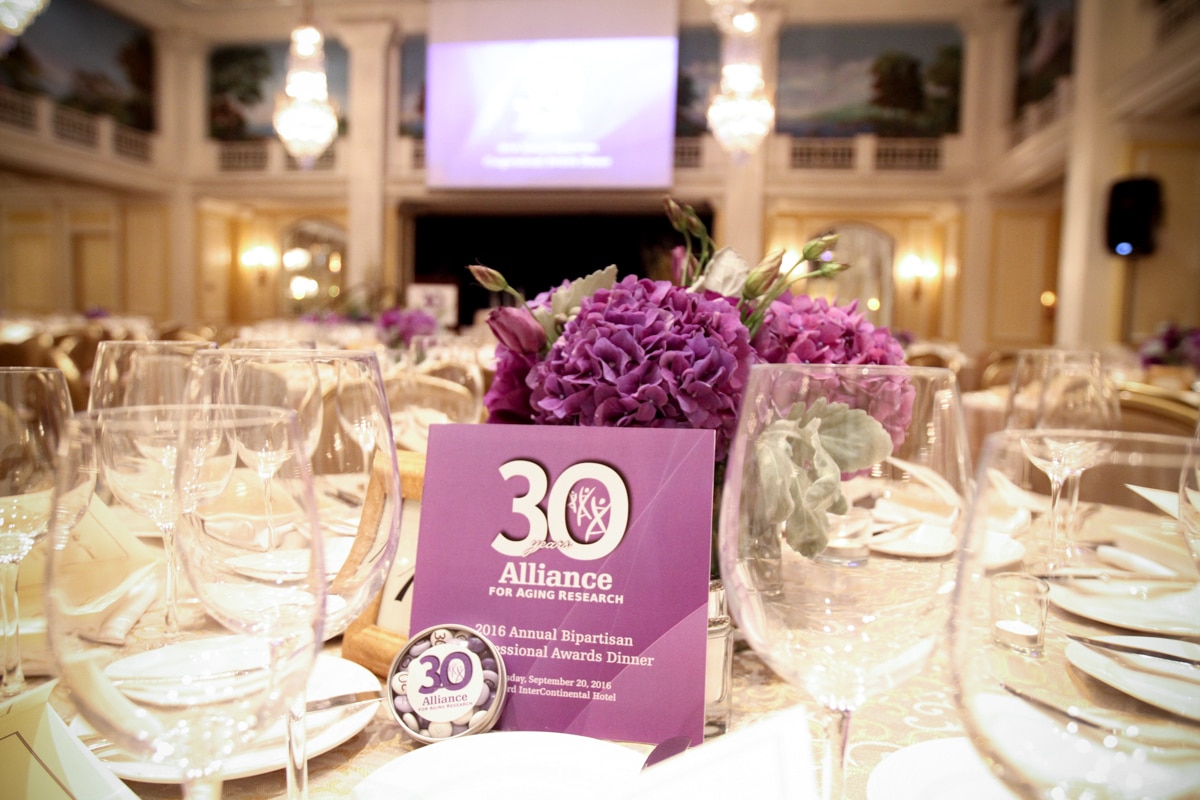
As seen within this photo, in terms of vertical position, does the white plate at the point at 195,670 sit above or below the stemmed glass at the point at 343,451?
below

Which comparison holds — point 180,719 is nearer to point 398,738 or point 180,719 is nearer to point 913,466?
point 398,738

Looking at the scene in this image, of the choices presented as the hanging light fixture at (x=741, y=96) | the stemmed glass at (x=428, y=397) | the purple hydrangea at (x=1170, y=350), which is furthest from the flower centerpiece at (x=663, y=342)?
the hanging light fixture at (x=741, y=96)

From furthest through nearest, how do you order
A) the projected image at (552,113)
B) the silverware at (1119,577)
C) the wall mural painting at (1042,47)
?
the projected image at (552,113) < the wall mural painting at (1042,47) < the silverware at (1119,577)

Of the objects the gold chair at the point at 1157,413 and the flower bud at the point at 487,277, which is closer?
the flower bud at the point at 487,277

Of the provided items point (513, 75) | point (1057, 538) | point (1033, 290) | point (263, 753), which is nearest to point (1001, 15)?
point (1033, 290)

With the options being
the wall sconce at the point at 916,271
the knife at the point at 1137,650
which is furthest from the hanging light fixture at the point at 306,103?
the wall sconce at the point at 916,271

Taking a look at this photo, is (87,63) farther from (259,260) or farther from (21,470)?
(21,470)

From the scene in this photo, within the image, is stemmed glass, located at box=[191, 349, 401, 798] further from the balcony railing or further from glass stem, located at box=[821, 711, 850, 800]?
the balcony railing

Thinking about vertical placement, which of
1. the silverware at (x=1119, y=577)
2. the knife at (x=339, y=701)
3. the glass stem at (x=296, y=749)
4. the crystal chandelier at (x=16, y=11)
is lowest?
the knife at (x=339, y=701)

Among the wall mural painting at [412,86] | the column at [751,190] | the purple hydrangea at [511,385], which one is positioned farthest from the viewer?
the wall mural painting at [412,86]

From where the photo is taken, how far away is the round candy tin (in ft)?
2.06

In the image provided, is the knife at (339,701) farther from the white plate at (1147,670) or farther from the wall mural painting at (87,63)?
the wall mural painting at (87,63)

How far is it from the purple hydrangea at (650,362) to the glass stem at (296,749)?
366 mm

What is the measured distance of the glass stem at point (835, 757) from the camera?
18.0 inches
